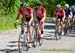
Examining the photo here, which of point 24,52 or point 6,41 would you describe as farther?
point 6,41

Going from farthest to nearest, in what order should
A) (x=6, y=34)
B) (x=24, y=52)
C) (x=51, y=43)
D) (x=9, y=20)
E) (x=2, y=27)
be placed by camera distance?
1. (x=9, y=20)
2. (x=2, y=27)
3. (x=6, y=34)
4. (x=51, y=43)
5. (x=24, y=52)

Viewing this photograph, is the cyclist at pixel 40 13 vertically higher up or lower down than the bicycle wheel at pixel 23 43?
higher up

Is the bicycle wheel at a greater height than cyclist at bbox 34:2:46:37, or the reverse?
cyclist at bbox 34:2:46:37

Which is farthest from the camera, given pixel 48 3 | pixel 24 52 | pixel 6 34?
pixel 48 3

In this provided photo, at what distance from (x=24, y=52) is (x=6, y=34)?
6.72m

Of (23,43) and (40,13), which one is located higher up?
(40,13)

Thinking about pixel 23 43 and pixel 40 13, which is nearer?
pixel 23 43

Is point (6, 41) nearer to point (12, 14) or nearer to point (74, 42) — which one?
point (74, 42)

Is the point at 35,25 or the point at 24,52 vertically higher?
the point at 35,25

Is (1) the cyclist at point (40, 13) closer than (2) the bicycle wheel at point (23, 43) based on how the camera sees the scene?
No

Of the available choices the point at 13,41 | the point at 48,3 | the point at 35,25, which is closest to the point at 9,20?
the point at 13,41

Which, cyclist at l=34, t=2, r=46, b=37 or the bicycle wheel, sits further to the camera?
cyclist at l=34, t=2, r=46, b=37

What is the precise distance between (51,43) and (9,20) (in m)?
7.78

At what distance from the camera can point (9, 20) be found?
24500 millimetres
